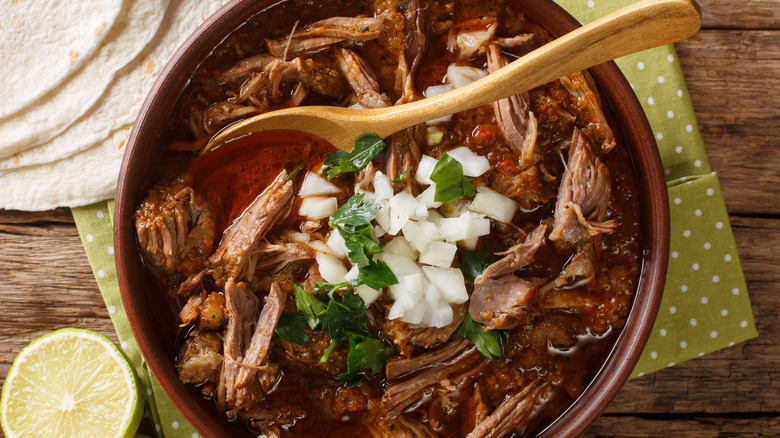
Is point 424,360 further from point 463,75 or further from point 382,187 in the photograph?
point 463,75

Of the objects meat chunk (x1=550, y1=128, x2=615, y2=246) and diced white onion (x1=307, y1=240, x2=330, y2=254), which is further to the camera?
diced white onion (x1=307, y1=240, x2=330, y2=254)

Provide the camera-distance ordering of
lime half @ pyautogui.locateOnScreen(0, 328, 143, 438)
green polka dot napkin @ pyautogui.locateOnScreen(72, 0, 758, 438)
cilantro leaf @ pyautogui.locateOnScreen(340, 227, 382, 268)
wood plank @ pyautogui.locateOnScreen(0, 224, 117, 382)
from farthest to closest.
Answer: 1. wood plank @ pyautogui.locateOnScreen(0, 224, 117, 382)
2. green polka dot napkin @ pyautogui.locateOnScreen(72, 0, 758, 438)
3. lime half @ pyautogui.locateOnScreen(0, 328, 143, 438)
4. cilantro leaf @ pyautogui.locateOnScreen(340, 227, 382, 268)

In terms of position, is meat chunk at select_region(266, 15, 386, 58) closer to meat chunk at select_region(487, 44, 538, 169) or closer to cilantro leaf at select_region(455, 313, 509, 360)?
meat chunk at select_region(487, 44, 538, 169)

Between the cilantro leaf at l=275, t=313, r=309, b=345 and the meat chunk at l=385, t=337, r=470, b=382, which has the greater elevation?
the cilantro leaf at l=275, t=313, r=309, b=345

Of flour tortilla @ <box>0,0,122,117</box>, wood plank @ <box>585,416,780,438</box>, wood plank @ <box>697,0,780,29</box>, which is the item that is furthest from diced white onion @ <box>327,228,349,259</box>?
wood plank @ <box>697,0,780,29</box>

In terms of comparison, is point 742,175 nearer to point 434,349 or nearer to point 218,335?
point 434,349

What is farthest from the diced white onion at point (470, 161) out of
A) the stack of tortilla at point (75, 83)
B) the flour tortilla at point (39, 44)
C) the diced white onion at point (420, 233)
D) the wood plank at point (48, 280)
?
the wood plank at point (48, 280)
